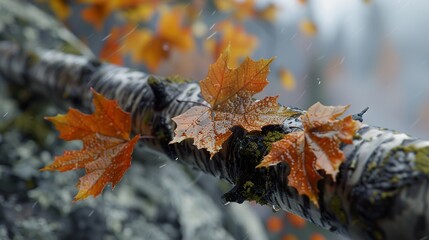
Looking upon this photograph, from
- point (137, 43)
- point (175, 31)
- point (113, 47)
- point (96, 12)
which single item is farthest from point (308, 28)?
point (96, 12)

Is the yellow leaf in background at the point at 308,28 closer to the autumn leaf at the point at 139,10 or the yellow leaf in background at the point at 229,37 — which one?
the yellow leaf in background at the point at 229,37

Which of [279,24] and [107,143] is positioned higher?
[279,24]

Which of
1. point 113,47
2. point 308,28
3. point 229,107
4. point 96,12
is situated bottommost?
point 113,47

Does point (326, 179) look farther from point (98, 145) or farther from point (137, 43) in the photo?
point (137, 43)

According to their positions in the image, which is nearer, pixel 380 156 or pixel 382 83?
pixel 380 156

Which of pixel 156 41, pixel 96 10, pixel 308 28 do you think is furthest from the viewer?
pixel 308 28

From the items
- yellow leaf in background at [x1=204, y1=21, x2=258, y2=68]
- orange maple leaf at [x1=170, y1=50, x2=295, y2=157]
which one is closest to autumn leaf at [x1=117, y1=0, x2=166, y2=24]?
yellow leaf in background at [x1=204, y1=21, x2=258, y2=68]

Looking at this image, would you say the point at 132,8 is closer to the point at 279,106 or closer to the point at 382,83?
the point at 279,106

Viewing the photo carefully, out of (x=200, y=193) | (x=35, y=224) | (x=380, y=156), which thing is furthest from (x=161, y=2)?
(x=380, y=156)
